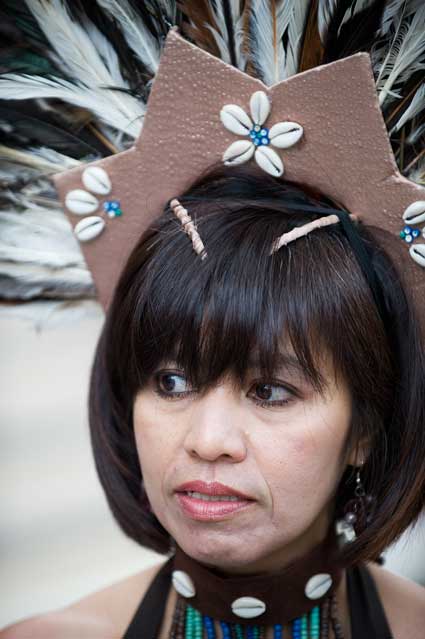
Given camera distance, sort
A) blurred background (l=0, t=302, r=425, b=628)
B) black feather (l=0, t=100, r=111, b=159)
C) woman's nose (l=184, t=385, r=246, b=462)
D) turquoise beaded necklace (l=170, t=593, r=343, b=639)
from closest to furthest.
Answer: woman's nose (l=184, t=385, r=246, b=462)
turquoise beaded necklace (l=170, t=593, r=343, b=639)
black feather (l=0, t=100, r=111, b=159)
blurred background (l=0, t=302, r=425, b=628)

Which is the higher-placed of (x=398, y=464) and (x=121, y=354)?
(x=121, y=354)

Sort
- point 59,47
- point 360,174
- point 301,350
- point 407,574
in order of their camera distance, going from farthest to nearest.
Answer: point 407,574 < point 59,47 < point 360,174 < point 301,350

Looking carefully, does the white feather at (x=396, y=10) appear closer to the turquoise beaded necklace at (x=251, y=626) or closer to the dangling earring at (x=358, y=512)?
the dangling earring at (x=358, y=512)

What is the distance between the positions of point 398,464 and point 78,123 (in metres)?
0.90

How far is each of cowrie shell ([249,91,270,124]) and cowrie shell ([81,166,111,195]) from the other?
31 centimetres

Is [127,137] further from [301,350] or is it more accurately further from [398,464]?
[398,464]

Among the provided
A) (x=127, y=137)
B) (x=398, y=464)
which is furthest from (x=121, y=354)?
(x=398, y=464)

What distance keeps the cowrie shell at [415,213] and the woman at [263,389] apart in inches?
3.2

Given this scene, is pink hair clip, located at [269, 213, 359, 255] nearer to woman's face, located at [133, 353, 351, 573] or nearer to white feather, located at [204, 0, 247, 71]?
woman's face, located at [133, 353, 351, 573]

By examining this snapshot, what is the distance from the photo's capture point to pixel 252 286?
1309 mm

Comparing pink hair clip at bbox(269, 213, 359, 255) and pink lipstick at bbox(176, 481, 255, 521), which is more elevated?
pink hair clip at bbox(269, 213, 359, 255)

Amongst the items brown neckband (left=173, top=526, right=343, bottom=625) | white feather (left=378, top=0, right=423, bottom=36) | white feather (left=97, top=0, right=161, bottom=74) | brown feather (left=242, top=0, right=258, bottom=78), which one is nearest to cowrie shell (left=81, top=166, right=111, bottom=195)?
white feather (left=97, top=0, right=161, bottom=74)

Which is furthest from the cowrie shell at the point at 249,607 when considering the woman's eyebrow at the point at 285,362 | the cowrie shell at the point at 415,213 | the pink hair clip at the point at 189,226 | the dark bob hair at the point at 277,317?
the cowrie shell at the point at 415,213

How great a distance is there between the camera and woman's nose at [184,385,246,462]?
1.25 m
